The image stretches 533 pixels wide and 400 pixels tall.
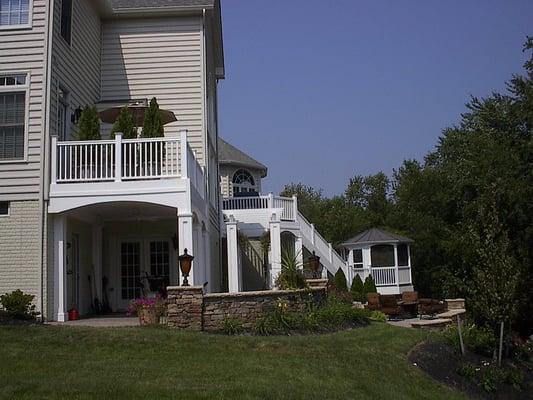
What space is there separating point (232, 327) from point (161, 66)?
8.66 m

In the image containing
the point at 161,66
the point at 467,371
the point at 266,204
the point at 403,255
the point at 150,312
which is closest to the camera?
the point at 467,371

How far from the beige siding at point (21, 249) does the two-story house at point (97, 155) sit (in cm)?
2

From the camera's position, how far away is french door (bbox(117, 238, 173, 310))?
A: 17688mm

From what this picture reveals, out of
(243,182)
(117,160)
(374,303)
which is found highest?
(243,182)

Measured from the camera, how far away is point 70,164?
45.8ft

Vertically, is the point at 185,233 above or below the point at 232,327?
above

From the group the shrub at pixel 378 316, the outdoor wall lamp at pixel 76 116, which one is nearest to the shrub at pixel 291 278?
the shrub at pixel 378 316

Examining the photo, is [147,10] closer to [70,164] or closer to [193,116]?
[193,116]

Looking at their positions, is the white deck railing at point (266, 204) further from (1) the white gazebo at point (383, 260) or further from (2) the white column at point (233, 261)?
(1) the white gazebo at point (383, 260)

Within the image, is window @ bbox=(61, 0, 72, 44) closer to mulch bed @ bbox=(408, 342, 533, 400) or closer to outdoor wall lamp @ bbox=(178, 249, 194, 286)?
outdoor wall lamp @ bbox=(178, 249, 194, 286)

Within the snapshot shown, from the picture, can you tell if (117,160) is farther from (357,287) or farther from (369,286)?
(369,286)

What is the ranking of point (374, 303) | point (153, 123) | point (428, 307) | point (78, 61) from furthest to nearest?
1. point (428, 307)
2. point (374, 303)
3. point (78, 61)
4. point (153, 123)

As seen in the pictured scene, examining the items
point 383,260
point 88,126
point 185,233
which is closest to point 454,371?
point 185,233

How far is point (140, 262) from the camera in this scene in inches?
703
